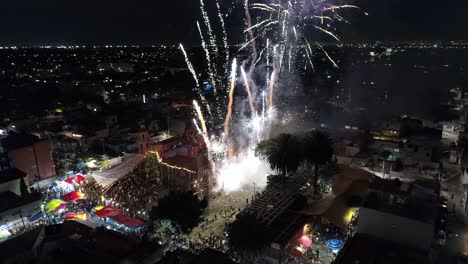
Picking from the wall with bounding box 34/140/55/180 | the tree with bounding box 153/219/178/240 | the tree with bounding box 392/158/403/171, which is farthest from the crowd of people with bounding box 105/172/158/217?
the tree with bounding box 392/158/403/171

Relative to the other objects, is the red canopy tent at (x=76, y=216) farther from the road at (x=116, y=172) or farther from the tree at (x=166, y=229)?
the tree at (x=166, y=229)

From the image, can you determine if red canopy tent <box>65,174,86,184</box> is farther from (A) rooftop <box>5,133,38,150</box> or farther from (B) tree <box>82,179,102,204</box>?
(A) rooftop <box>5,133,38,150</box>

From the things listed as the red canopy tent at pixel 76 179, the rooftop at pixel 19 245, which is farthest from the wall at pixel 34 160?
the rooftop at pixel 19 245

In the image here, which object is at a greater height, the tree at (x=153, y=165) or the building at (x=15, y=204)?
the tree at (x=153, y=165)

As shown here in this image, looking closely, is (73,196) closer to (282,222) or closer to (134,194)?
(134,194)

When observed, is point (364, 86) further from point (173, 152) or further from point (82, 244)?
point (82, 244)

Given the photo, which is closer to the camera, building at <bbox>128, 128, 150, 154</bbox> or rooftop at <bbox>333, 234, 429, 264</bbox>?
rooftop at <bbox>333, 234, 429, 264</bbox>
